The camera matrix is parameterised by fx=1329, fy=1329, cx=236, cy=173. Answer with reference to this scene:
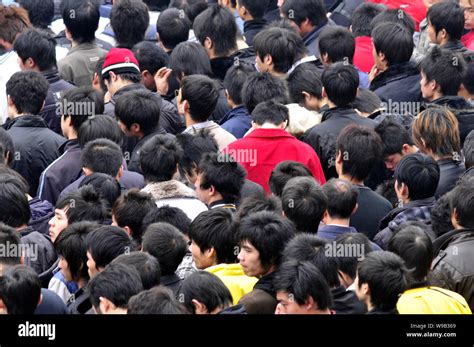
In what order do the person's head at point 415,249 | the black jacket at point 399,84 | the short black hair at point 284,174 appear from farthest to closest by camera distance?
1. the black jacket at point 399,84
2. the short black hair at point 284,174
3. the person's head at point 415,249

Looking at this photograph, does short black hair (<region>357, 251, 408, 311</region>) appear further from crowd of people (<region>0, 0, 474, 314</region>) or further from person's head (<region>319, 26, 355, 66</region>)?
person's head (<region>319, 26, 355, 66</region>)

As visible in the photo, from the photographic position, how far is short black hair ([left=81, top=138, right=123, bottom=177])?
8.70 meters

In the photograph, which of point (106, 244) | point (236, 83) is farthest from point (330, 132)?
point (106, 244)

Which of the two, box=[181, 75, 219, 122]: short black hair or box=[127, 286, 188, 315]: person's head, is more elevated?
box=[127, 286, 188, 315]: person's head

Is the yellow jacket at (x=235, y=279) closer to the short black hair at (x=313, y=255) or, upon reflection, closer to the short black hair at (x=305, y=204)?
the short black hair at (x=313, y=255)

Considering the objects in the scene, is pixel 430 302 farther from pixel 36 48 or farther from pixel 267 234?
pixel 36 48

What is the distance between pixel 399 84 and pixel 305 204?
307 cm

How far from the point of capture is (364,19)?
1214 cm

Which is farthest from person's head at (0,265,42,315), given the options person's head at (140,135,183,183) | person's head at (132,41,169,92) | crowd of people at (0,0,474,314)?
person's head at (132,41,169,92)

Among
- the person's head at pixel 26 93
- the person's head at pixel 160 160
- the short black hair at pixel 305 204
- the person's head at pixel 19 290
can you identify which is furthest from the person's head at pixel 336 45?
the person's head at pixel 19 290

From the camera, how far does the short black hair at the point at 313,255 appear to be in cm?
700

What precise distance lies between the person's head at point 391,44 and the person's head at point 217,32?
1309mm

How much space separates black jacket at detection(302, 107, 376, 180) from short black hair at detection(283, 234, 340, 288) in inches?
94.2
